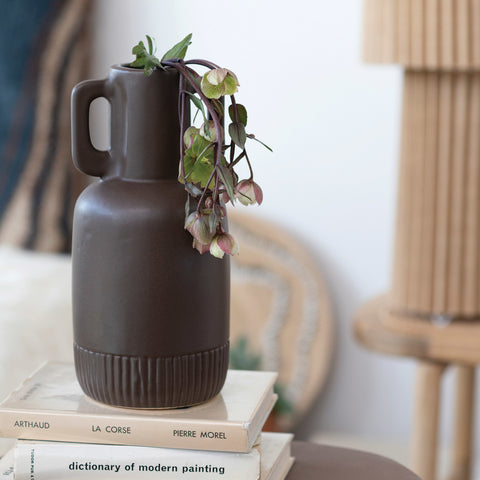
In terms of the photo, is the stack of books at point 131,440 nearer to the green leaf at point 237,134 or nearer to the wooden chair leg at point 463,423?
the green leaf at point 237,134

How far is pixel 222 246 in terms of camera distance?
0.59m

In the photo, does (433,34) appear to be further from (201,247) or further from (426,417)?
(201,247)

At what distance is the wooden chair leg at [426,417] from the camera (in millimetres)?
1309

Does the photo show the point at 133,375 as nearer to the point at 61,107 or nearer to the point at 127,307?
the point at 127,307

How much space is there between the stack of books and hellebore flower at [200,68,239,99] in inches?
9.1

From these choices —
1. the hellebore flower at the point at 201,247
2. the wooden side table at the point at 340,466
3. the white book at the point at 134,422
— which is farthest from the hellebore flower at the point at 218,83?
the wooden side table at the point at 340,466

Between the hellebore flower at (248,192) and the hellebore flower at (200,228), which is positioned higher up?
the hellebore flower at (248,192)

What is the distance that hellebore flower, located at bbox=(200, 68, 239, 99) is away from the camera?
1.88 feet

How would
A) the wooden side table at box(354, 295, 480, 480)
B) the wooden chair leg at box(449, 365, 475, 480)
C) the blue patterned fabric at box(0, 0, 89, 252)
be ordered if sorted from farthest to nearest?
the blue patterned fabric at box(0, 0, 89, 252) < the wooden chair leg at box(449, 365, 475, 480) < the wooden side table at box(354, 295, 480, 480)

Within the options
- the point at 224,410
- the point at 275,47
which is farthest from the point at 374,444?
the point at 224,410

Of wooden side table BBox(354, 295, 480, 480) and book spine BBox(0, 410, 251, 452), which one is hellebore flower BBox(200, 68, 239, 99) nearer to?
book spine BBox(0, 410, 251, 452)

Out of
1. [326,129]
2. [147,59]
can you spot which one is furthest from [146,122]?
[326,129]

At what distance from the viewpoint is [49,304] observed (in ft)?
3.76

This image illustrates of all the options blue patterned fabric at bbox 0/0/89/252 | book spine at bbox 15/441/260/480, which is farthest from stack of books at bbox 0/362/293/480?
blue patterned fabric at bbox 0/0/89/252
